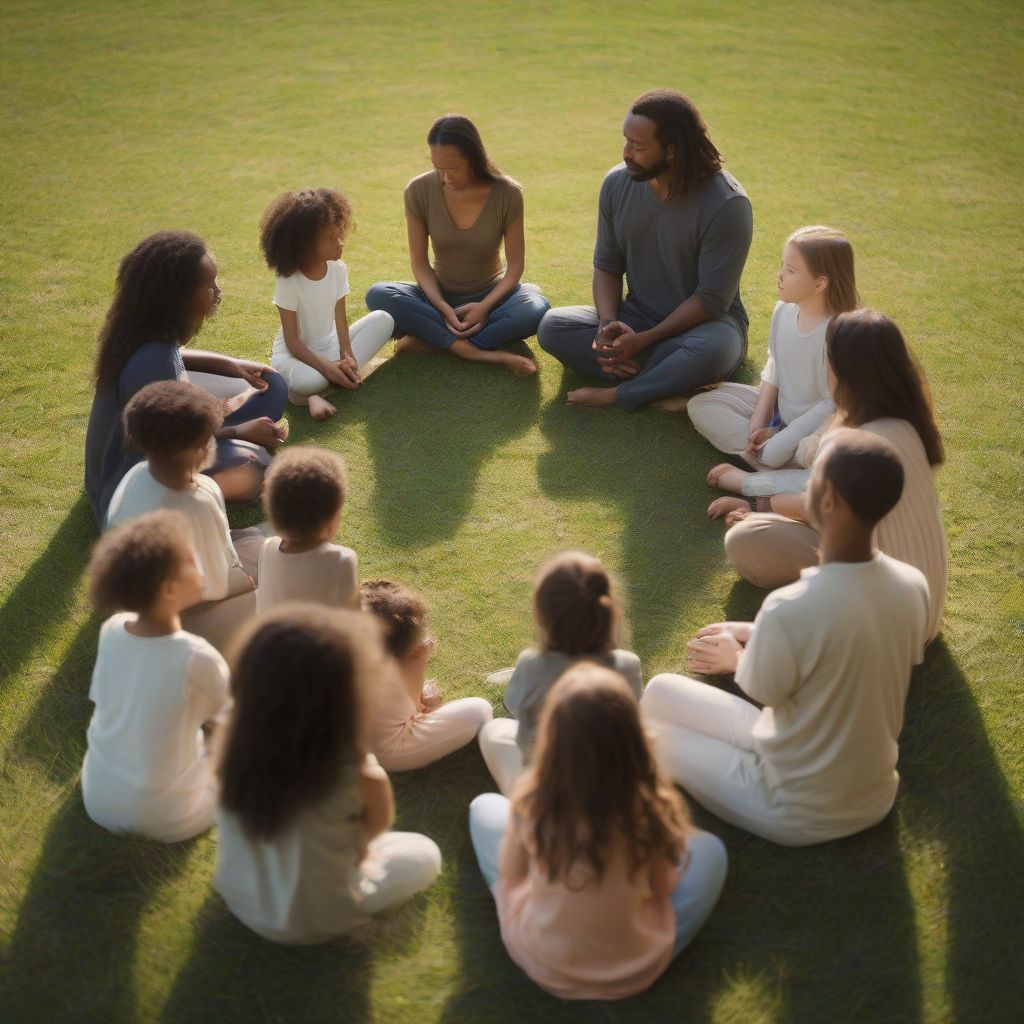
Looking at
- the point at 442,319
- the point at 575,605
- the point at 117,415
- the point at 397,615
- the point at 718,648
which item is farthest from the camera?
the point at 442,319

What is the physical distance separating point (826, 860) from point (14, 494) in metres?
3.44

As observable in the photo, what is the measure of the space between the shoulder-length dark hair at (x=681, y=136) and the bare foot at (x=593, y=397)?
0.95 m

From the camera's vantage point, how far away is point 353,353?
526 centimetres

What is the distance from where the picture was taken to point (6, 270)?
6.05m

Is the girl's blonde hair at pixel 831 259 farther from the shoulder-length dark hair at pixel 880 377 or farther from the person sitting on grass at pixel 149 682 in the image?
the person sitting on grass at pixel 149 682

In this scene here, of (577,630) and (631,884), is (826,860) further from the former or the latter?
(577,630)

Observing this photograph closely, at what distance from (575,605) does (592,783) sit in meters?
0.47

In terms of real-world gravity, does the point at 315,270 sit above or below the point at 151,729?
above

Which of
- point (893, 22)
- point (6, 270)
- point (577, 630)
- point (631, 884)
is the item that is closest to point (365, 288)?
point (6, 270)

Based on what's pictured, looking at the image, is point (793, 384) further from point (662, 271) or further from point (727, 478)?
point (662, 271)

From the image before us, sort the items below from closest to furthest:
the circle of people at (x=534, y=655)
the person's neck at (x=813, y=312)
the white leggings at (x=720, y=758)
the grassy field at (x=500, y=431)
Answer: the circle of people at (x=534, y=655) < the grassy field at (x=500, y=431) < the white leggings at (x=720, y=758) < the person's neck at (x=813, y=312)

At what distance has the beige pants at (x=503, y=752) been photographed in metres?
3.01

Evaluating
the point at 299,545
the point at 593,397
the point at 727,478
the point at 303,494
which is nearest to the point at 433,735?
the point at 299,545

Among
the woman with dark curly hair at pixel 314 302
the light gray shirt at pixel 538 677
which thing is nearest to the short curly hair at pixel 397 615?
the light gray shirt at pixel 538 677
